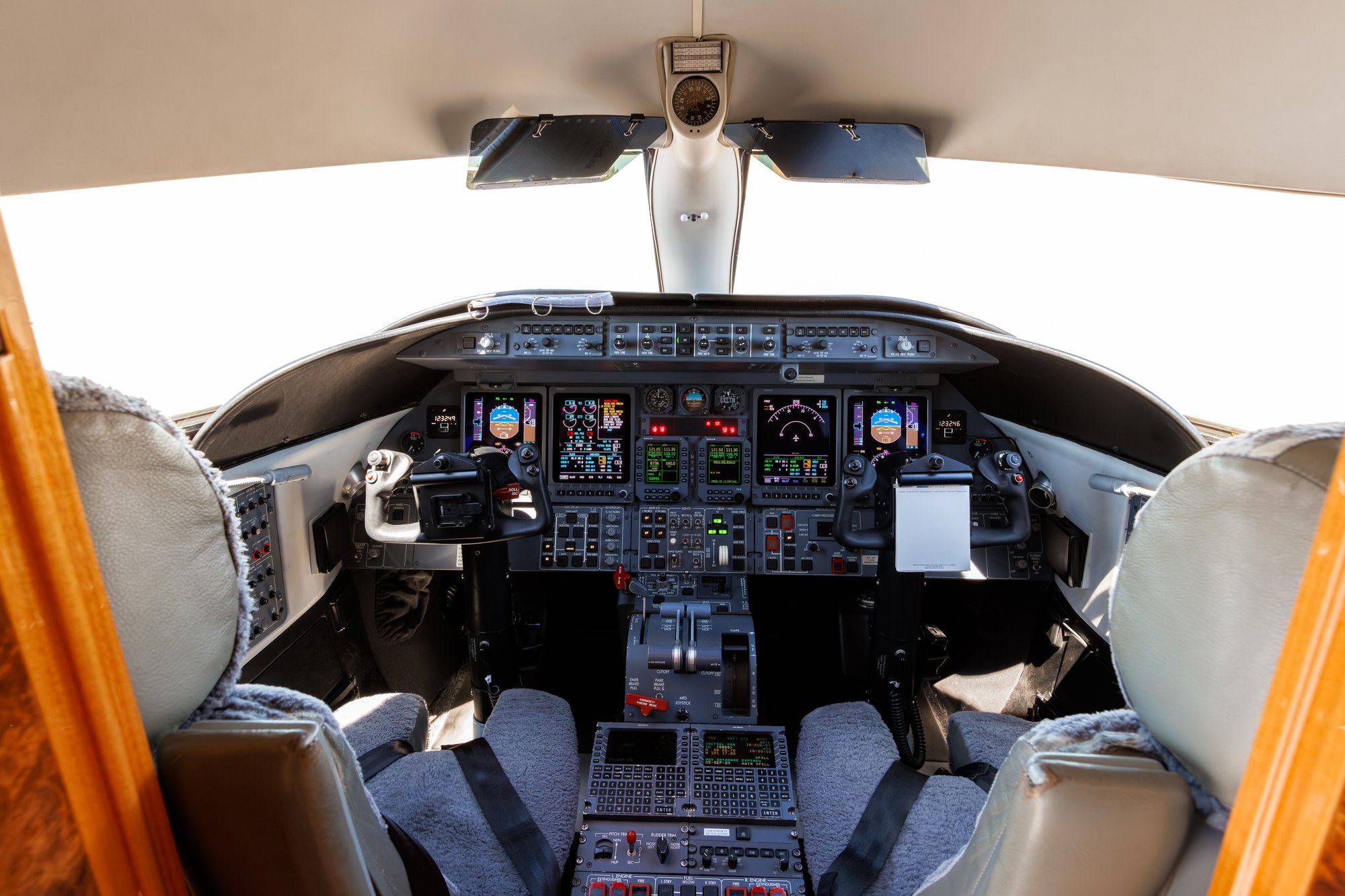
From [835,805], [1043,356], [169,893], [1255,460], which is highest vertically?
[1255,460]

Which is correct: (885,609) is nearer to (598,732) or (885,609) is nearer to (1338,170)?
(598,732)

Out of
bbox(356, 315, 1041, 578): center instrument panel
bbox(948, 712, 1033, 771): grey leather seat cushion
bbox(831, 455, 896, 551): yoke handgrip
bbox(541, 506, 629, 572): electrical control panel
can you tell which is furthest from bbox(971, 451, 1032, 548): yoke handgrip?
bbox(541, 506, 629, 572): electrical control panel

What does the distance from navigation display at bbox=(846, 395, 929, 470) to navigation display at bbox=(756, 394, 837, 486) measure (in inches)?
5.1

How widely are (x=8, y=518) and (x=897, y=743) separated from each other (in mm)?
2493

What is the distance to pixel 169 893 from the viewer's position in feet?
2.28

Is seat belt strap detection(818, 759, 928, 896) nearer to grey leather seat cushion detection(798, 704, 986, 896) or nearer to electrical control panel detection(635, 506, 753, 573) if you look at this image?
grey leather seat cushion detection(798, 704, 986, 896)

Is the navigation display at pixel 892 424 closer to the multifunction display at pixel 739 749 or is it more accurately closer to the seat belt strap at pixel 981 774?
the multifunction display at pixel 739 749

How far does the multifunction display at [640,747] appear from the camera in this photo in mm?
2059

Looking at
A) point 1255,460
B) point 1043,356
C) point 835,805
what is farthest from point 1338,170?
point 835,805

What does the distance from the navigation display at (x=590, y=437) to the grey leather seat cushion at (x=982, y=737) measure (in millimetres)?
1633

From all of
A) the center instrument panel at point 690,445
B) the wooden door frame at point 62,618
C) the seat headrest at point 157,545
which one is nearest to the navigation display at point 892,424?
the center instrument panel at point 690,445

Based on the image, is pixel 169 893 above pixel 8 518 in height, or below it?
below

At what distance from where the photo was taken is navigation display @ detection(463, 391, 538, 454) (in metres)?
2.97

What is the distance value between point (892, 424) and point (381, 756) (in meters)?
2.23
